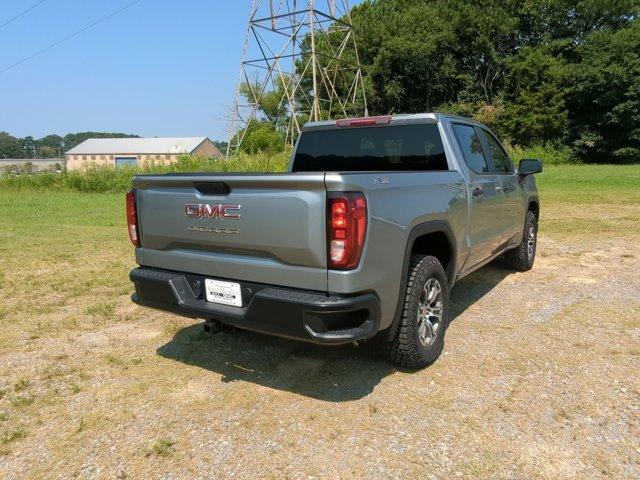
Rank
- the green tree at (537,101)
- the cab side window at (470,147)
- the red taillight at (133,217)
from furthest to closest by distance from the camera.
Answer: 1. the green tree at (537,101)
2. the cab side window at (470,147)
3. the red taillight at (133,217)

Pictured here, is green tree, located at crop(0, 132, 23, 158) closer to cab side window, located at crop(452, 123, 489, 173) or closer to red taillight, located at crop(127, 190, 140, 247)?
red taillight, located at crop(127, 190, 140, 247)

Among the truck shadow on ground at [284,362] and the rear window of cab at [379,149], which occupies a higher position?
the rear window of cab at [379,149]

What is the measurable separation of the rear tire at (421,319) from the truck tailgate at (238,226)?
82 centimetres

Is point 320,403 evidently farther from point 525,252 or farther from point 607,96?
point 607,96

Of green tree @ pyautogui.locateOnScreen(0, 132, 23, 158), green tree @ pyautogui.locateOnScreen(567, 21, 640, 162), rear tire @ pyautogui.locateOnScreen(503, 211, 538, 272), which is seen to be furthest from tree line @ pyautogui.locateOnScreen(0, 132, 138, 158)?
rear tire @ pyautogui.locateOnScreen(503, 211, 538, 272)

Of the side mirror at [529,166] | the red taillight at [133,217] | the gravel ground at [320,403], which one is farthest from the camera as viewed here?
the side mirror at [529,166]

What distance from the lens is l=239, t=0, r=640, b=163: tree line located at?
122 feet

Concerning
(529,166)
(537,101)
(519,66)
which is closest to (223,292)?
(529,166)

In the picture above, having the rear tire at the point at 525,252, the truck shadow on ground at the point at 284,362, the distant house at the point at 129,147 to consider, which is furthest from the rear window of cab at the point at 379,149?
the distant house at the point at 129,147

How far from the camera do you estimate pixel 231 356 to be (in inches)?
152

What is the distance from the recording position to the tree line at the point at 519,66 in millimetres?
37188

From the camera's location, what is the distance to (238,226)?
300cm

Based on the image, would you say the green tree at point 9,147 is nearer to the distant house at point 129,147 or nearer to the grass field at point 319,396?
the distant house at point 129,147

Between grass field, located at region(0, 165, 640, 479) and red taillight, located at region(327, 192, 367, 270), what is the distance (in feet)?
3.22
